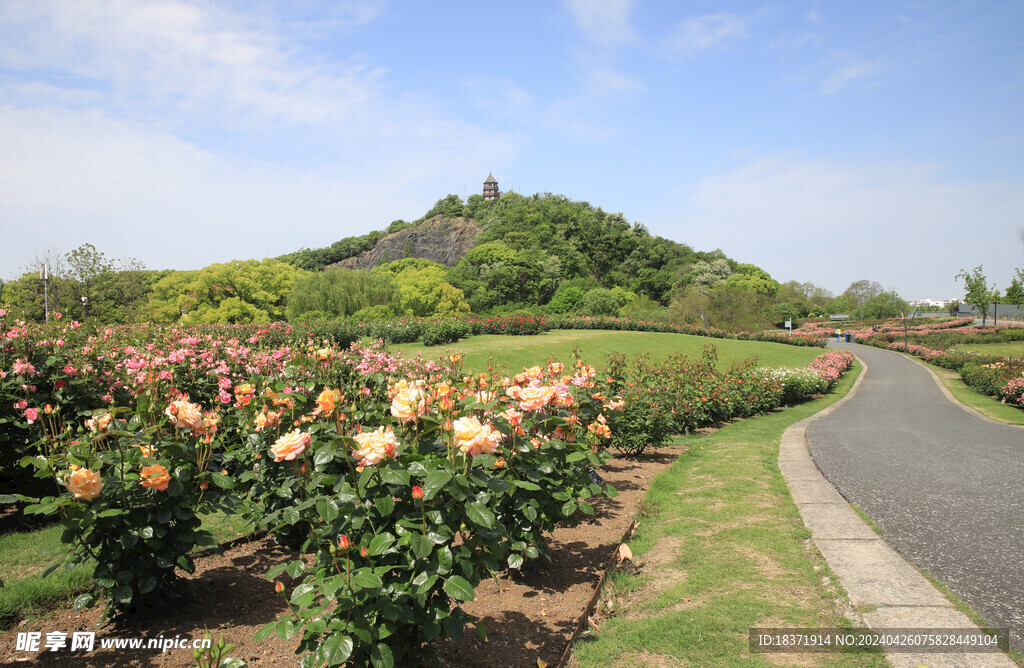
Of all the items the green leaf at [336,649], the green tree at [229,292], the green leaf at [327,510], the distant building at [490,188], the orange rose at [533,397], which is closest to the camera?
the green leaf at [336,649]

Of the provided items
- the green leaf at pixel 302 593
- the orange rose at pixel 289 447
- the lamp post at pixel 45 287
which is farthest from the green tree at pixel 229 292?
the green leaf at pixel 302 593

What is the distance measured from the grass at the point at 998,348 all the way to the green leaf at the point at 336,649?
34487mm

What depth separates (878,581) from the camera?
3223mm

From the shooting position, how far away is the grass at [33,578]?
2.76 m

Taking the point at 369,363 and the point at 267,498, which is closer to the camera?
the point at 267,498

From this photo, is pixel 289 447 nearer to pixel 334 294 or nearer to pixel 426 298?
pixel 334 294

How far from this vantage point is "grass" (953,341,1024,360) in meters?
27.4

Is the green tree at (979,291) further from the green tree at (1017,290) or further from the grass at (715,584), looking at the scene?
the grass at (715,584)

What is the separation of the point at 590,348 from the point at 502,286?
39722 millimetres

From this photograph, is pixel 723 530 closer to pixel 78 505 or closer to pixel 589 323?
pixel 78 505

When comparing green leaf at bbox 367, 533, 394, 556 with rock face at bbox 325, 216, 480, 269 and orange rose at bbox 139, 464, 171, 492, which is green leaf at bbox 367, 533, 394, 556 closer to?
orange rose at bbox 139, 464, 171, 492

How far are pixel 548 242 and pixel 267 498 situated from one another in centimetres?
7191

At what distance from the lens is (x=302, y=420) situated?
2727mm

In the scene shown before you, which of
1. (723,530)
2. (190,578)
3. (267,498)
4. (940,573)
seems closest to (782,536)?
(723,530)
